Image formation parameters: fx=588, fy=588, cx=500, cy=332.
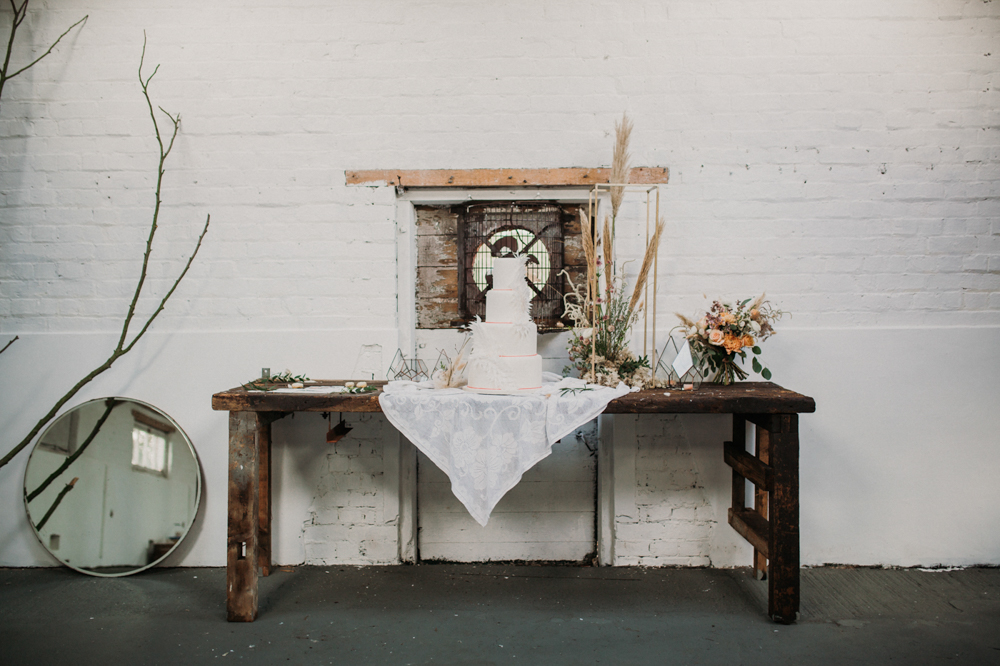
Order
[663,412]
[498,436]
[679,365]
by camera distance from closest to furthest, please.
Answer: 1. [498,436]
2. [663,412]
3. [679,365]

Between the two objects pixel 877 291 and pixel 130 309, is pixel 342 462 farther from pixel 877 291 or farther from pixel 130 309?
pixel 877 291

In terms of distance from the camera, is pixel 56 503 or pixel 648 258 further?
pixel 56 503

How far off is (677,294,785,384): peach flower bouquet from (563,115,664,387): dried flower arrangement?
0.26 m

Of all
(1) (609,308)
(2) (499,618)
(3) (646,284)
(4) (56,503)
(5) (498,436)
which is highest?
(3) (646,284)

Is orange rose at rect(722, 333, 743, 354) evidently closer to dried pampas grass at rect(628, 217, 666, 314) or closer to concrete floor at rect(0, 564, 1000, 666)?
dried pampas grass at rect(628, 217, 666, 314)

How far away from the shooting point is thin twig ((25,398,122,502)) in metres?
3.00

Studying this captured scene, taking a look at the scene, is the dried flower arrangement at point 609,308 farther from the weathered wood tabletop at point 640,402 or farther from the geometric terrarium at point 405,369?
the geometric terrarium at point 405,369

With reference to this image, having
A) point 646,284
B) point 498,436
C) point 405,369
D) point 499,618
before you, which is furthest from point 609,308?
point 499,618

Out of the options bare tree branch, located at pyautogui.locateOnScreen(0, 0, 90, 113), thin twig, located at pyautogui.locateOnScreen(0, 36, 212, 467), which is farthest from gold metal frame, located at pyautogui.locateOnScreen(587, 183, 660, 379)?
bare tree branch, located at pyautogui.locateOnScreen(0, 0, 90, 113)

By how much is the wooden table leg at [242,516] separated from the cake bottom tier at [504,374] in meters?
0.96

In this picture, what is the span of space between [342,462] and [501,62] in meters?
2.22

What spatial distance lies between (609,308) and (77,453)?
2.78 metres

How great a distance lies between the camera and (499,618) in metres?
2.52

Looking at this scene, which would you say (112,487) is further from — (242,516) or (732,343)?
(732,343)
